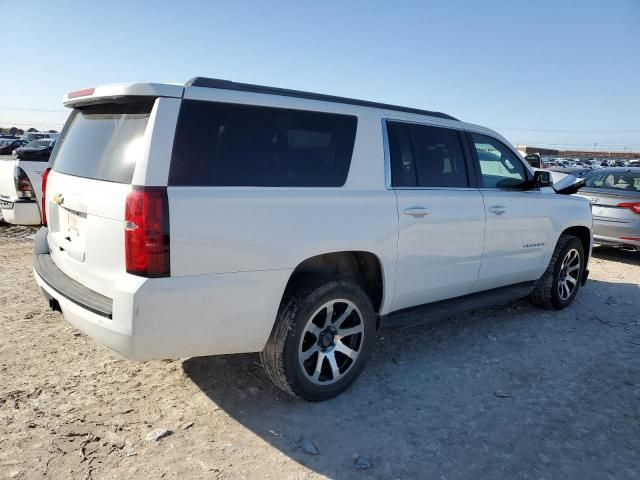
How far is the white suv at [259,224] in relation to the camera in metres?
2.62

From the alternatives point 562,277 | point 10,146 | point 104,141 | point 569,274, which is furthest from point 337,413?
point 10,146

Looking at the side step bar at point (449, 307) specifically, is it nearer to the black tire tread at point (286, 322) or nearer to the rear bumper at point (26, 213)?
the black tire tread at point (286, 322)

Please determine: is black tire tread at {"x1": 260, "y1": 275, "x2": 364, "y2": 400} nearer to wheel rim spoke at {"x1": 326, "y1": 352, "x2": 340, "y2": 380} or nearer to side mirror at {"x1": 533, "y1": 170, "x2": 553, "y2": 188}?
Answer: wheel rim spoke at {"x1": 326, "y1": 352, "x2": 340, "y2": 380}

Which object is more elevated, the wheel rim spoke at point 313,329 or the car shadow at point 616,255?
the wheel rim spoke at point 313,329

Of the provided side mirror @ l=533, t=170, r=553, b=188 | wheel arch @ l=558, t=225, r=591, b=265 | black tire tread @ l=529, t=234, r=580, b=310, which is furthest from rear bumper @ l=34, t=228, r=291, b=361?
wheel arch @ l=558, t=225, r=591, b=265

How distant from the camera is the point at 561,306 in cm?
558

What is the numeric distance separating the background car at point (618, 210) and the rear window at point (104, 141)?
25.2ft

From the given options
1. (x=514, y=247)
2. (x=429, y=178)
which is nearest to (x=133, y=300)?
(x=429, y=178)

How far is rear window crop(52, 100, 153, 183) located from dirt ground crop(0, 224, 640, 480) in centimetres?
147

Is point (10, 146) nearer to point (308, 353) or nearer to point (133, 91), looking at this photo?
point (133, 91)

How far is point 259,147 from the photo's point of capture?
2998mm

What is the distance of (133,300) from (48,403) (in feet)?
4.07

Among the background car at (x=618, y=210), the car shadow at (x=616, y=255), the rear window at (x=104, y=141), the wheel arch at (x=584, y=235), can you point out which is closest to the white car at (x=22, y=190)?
the rear window at (x=104, y=141)

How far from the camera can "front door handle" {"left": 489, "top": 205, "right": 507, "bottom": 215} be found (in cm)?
439
